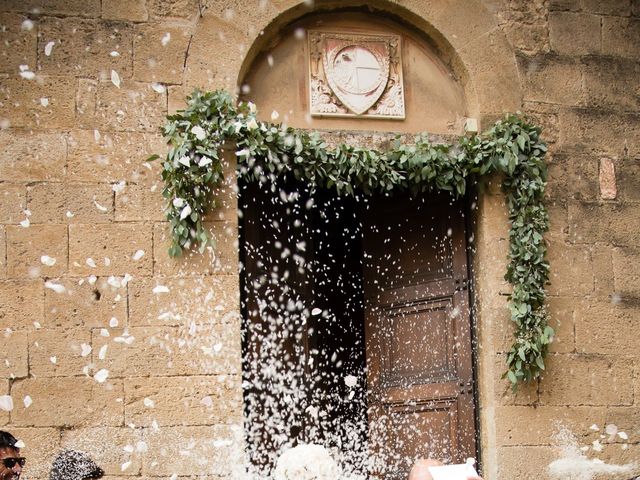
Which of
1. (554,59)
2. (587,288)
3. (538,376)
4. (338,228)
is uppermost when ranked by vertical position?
(554,59)

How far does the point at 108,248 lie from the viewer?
5984mm

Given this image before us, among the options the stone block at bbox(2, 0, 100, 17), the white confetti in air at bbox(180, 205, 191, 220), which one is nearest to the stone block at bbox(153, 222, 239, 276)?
the white confetti in air at bbox(180, 205, 191, 220)

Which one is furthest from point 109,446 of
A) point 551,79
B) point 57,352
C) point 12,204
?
point 551,79

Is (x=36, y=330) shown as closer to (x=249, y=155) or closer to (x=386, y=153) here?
(x=249, y=155)

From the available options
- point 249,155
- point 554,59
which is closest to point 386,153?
point 249,155

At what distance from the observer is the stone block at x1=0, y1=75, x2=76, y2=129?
6023 millimetres

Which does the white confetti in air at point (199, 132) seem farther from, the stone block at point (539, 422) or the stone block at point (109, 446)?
the stone block at point (539, 422)

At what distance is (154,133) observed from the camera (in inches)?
242

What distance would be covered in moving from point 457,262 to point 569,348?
0.90m

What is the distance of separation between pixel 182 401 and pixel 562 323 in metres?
2.44

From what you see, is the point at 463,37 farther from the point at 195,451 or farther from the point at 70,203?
the point at 195,451

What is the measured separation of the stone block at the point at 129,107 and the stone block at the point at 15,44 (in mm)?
458

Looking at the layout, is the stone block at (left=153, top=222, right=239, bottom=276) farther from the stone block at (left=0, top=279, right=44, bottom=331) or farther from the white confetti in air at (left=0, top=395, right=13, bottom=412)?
the white confetti in air at (left=0, top=395, right=13, bottom=412)

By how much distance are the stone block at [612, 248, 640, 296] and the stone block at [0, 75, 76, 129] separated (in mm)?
3561
